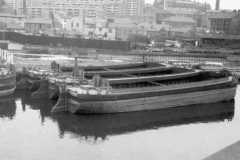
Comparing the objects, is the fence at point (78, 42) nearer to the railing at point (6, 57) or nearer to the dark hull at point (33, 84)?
the railing at point (6, 57)

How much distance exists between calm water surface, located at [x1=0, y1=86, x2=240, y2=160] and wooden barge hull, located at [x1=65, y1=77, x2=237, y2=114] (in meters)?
0.43

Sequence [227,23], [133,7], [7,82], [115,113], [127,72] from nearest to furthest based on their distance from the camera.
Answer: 1. [115,113]
2. [7,82]
3. [127,72]
4. [227,23]
5. [133,7]

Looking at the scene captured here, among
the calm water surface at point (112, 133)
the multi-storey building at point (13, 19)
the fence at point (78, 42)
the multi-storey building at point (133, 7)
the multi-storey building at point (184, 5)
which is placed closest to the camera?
the calm water surface at point (112, 133)

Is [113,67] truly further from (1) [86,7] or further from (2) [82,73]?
(1) [86,7]

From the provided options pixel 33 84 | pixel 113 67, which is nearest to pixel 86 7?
pixel 113 67

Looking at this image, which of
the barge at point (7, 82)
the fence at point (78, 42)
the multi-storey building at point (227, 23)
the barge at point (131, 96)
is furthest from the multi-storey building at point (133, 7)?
the barge at point (7, 82)

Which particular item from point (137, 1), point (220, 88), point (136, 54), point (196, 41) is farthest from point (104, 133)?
point (137, 1)

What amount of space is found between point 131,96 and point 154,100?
1.95 m

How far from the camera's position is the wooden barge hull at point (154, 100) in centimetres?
2048

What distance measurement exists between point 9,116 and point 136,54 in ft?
85.8

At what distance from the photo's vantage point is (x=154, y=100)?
22578 millimetres

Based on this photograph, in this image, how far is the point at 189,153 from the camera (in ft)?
53.1

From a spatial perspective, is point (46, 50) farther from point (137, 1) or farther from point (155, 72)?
point (137, 1)

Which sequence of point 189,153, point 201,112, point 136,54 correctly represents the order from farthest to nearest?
point 136,54 < point 201,112 < point 189,153
